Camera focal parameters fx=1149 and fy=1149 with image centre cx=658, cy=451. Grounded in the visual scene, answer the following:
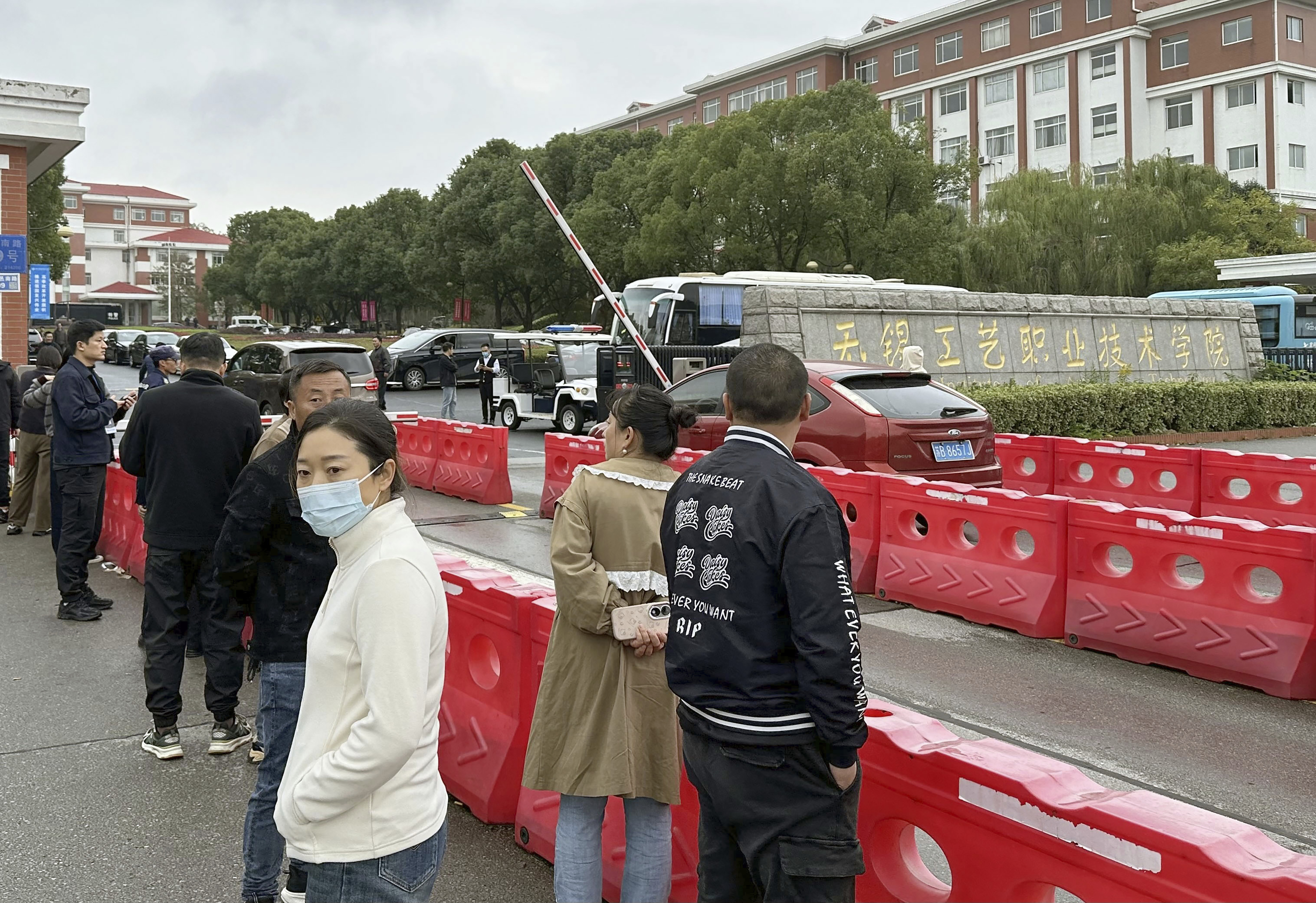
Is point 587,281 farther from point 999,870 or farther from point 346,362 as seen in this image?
point 999,870

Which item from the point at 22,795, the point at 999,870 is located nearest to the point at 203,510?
the point at 22,795

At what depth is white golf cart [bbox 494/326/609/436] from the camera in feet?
69.4

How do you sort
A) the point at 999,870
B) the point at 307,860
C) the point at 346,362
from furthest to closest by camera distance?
the point at 346,362
the point at 999,870
the point at 307,860

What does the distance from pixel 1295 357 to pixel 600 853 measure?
32.8m

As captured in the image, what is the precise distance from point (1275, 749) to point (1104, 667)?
4.63ft

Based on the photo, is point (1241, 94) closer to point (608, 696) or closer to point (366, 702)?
point (608, 696)

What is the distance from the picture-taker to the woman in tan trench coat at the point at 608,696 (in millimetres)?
3232

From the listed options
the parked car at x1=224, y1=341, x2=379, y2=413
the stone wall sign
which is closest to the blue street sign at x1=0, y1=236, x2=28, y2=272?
the parked car at x1=224, y1=341, x2=379, y2=413

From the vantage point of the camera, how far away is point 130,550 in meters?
9.22

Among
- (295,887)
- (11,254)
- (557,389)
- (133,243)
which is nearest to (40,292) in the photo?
(11,254)

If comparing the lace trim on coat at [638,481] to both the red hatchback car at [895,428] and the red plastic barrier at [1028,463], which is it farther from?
the red plastic barrier at [1028,463]

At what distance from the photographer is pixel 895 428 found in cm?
967

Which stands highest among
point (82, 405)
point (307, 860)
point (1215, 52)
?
point (1215, 52)

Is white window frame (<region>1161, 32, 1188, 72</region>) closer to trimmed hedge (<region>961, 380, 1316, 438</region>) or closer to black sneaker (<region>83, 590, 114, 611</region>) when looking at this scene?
trimmed hedge (<region>961, 380, 1316, 438</region>)
